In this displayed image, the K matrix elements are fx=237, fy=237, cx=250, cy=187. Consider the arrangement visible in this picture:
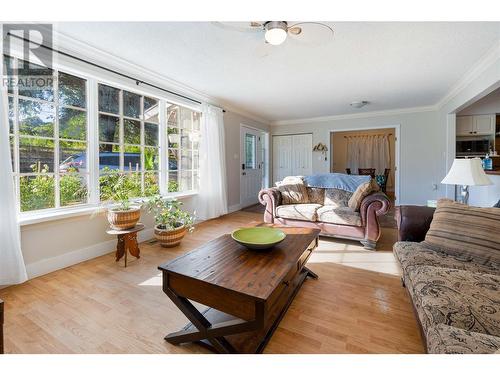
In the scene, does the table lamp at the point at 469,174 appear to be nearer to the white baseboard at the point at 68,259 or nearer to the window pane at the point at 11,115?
the white baseboard at the point at 68,259

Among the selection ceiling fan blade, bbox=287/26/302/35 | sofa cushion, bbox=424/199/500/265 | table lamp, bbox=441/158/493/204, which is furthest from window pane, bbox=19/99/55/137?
table lamp, bbox=441/158/493/204

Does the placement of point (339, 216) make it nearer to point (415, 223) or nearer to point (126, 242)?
point (415, 223)

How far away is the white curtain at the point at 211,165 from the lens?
4.26 metres

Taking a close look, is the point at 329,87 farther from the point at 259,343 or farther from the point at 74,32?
the point at 259,343

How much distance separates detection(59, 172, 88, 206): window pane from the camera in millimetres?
2561

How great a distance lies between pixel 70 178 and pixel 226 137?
116 inches

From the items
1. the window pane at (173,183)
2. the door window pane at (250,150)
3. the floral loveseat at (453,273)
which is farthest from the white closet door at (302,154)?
the floral loveseat at (453,273)

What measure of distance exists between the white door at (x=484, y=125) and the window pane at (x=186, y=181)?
243 inches

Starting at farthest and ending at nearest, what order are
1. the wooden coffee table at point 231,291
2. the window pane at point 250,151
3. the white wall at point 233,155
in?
the window pane at point 250,151 → the white wall at point 233,155 → the wooden coffee table at point 231,291

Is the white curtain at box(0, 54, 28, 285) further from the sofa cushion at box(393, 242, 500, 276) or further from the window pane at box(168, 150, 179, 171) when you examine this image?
the sofa cushion at box(393, 242, 500, 276)

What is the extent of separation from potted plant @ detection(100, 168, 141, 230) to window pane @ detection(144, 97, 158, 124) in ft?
2.91

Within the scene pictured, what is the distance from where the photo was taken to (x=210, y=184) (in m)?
4.36

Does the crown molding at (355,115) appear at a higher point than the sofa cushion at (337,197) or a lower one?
higher

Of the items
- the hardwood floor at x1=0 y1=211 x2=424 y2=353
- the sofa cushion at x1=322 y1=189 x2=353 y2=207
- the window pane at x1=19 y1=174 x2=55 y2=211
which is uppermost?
the window pane at x1=19 y1=174 x2=55 y2=211
